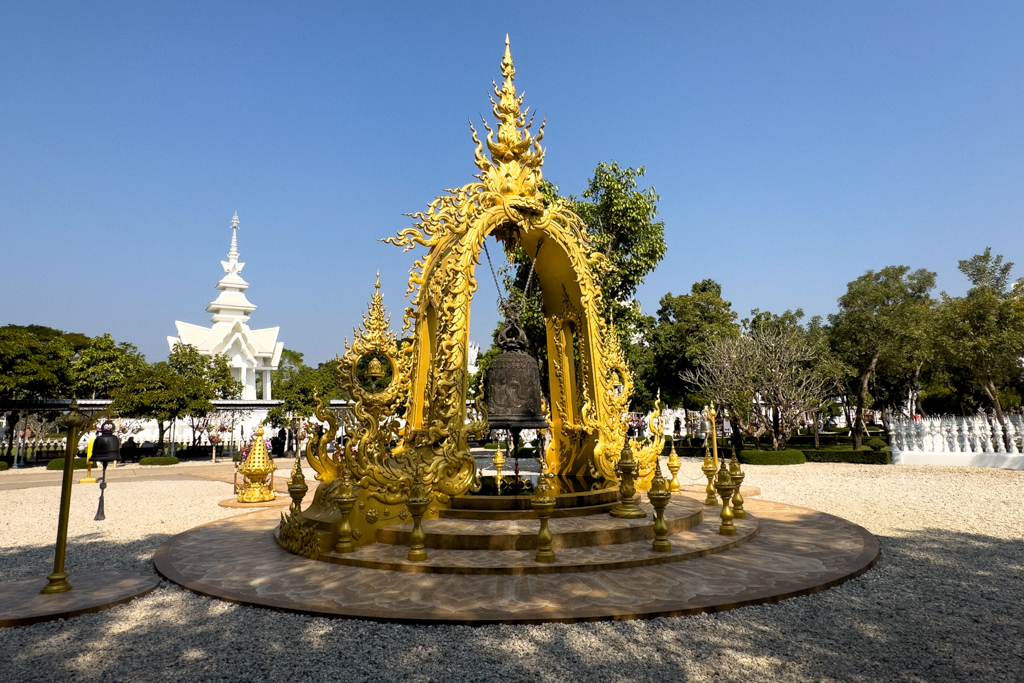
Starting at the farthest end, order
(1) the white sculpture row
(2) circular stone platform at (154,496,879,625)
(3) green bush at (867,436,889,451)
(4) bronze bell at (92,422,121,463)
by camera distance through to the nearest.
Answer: (3) green bush at (867,436,889,451) < (1) the white sculpture row < (4) bronze bell at (92,422,121,463) < (2) circular stone platform at (154,496,879,625)

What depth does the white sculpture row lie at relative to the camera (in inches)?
872

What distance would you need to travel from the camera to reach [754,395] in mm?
29828

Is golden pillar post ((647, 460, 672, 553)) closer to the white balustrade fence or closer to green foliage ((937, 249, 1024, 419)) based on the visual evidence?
the white balustrade fence

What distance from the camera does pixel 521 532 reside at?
7.71m

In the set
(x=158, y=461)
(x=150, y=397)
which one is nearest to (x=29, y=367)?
(x=150, y=397)

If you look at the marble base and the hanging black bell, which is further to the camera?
the marble base

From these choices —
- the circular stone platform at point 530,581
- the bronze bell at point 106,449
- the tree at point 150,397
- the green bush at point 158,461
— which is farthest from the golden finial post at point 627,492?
the tree at point 150,397

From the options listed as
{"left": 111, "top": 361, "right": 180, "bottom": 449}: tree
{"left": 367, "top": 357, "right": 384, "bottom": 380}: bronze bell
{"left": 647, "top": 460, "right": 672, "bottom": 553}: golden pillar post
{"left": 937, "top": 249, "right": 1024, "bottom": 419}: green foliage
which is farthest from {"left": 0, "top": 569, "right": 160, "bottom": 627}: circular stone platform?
{"left": 937, "top": 249, "right": 1024, "bottom": 419}: green foliage

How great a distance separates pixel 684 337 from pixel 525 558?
35.3m

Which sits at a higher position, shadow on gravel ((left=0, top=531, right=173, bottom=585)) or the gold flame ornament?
the gold flame ornament

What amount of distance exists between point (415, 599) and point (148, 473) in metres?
23.8

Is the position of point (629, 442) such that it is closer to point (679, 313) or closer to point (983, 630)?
point (983, 630)

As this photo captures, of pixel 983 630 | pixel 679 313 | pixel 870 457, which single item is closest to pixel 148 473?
pixel 983 630

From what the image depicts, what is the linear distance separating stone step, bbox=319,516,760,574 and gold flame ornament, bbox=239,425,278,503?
27.8 feet
